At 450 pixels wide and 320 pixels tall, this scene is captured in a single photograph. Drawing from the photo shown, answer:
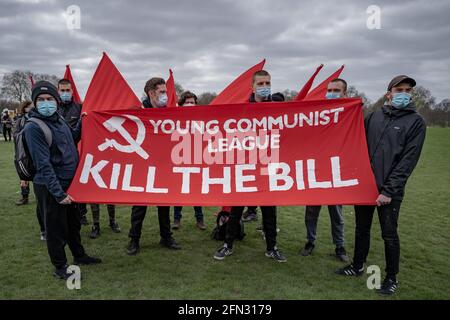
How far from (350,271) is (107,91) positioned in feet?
16.3

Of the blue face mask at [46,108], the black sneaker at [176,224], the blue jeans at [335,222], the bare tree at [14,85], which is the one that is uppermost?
the bare tree at [14,85]

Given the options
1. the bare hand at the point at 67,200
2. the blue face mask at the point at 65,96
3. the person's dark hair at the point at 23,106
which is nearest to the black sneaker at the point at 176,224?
the bare hand at the point at 67,200

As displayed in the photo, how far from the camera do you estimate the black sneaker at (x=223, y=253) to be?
17.7 ft

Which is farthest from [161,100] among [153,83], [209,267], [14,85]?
[14,85]

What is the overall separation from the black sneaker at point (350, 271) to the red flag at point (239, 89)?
386 centimetres

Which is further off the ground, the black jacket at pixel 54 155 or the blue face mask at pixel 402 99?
the blue face mask at pixel 402 99

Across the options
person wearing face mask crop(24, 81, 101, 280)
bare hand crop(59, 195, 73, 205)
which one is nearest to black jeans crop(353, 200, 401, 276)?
bare hand crop(59, 195, 73, 205)

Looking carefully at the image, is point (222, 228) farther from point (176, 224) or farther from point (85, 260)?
point (85, 260)

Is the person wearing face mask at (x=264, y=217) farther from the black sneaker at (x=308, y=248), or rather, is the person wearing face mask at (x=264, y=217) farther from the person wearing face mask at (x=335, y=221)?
the person wearing face mask at (x=335, y=221)

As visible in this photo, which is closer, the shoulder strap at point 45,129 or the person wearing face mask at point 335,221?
the shoulder strap at point 45,129

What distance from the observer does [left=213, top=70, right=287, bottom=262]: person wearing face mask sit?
17.0ft

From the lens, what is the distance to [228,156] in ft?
16.2

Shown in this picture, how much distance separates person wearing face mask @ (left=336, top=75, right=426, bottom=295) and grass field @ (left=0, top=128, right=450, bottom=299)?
2.30ft
